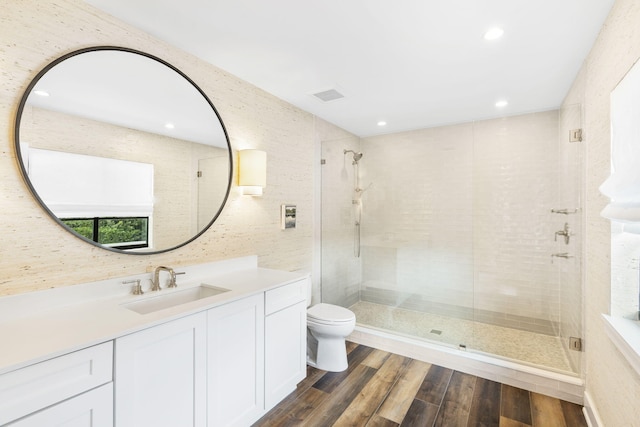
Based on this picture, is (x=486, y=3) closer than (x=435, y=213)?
Yes

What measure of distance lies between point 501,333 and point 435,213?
141cm

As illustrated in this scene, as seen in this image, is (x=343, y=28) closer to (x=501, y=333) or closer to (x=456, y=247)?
(x=456, y=247)

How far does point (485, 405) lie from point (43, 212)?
9.58 feet

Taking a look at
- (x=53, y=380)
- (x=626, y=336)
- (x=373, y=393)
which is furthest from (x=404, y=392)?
(x=53, y=380)

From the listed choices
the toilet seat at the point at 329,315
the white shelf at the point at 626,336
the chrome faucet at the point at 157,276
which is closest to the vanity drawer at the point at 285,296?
the toilet seat at the point at 329,315

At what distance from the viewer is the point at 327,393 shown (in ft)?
7.25

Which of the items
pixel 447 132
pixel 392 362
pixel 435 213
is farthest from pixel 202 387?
pixel 447 132

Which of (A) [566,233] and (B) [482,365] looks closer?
(B) [482,365]

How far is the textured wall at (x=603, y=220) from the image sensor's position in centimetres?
138

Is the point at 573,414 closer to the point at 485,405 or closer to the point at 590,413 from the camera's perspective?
the point at 590,413

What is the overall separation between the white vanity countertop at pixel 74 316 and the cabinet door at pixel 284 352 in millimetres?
282

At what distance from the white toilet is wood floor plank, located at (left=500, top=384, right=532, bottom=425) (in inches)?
46.4

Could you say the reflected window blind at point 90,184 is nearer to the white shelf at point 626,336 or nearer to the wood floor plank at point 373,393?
the wood floor plank at point 373,393

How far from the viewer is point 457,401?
83.7 inches
